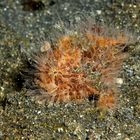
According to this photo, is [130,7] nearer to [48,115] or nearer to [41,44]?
[41,44]

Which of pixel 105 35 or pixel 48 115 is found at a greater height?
pixel 105 35

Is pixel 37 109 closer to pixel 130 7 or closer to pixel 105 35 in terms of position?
pixel 105 35

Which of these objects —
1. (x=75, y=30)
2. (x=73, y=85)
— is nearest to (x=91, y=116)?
(x=73, y=85)

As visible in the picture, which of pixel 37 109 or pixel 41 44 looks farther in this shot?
pixel 41 44

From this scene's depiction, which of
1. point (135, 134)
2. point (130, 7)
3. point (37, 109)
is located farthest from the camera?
point (130, 7)

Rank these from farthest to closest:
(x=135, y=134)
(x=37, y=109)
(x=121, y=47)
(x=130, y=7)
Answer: (x=130, y=7), (x=121, y=47), (x=37, y=109), (x=135, y=134)

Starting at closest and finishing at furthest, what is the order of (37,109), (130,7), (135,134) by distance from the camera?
1. (135,134)
2. (37,109)
3. (130,7)

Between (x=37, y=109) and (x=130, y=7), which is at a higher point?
(x=130, y=7)

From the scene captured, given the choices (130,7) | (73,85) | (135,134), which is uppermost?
(130,7)

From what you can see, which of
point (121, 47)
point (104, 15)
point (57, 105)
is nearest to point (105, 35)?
point (121, 47)
